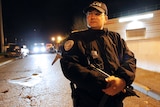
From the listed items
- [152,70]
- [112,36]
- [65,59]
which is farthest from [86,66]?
[152,70]

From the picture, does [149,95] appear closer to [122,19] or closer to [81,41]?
[81,41]

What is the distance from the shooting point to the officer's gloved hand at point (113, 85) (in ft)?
4.91

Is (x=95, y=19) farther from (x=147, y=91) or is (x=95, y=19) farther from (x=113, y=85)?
(x=147, y=91)

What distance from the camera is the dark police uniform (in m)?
1.53

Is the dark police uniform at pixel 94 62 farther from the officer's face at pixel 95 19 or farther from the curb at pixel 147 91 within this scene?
the curb at pixel 147 91

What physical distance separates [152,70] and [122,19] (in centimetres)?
367

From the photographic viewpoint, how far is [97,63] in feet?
5.40

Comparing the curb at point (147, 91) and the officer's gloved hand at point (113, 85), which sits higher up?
the officer's gloved hand at point (113, 85)

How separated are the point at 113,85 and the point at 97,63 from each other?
0.87ft

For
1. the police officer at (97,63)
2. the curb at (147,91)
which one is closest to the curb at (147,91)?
the curb at (147,91)

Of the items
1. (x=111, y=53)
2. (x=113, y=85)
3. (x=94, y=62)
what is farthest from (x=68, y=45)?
(x=113, y=85)

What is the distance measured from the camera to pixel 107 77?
1.52 m

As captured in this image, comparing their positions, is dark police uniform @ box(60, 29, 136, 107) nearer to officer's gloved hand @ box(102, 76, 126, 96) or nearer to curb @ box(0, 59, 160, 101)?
officer's gloved hand @ box(102, 76, 126, 96)

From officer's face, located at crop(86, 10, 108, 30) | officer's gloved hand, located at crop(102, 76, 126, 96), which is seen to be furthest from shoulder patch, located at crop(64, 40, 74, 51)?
officer's gloved hand, located at crop(102, 76, 126, 96)
